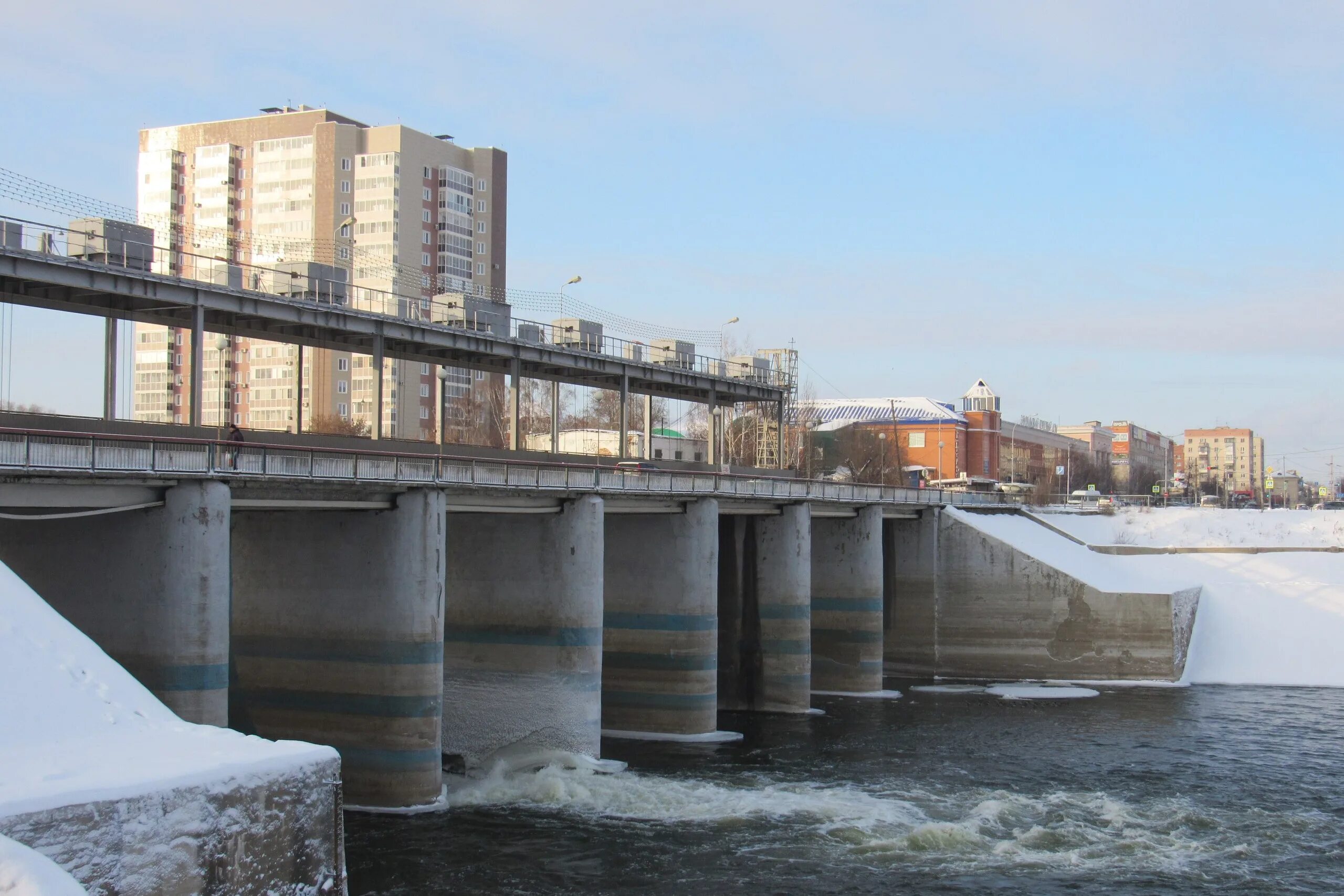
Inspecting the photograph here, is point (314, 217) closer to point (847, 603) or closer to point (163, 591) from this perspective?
point (847, 603)

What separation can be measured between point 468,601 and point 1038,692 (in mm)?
26206

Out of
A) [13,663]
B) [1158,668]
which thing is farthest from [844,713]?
[13,663]

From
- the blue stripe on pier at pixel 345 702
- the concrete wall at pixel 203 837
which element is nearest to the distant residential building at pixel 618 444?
the blue stripe on pier at pixel 345 702

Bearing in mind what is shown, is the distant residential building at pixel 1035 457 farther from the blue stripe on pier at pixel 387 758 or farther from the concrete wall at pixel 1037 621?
the blue stripe on pier at pixel 387 758

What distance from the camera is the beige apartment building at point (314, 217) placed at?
11894 cm

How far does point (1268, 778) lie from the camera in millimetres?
35531

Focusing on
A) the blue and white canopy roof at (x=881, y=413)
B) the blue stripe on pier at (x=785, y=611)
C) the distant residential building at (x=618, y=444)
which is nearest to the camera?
the blue stripe on pier at (x=785, y=611)

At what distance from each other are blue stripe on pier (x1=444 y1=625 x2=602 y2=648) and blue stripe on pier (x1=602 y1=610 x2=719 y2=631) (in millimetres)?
5348

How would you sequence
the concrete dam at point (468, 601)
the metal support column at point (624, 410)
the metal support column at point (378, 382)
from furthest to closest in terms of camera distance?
the metal support column at point (624, 410) < the metal support column at point (378, 382) < the concrete dam at point (468, 601)

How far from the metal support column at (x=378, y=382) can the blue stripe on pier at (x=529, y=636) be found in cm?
973

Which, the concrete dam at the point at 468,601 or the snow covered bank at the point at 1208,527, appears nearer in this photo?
the concrete dam at the point at 468,601

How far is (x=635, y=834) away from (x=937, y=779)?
10253 mm

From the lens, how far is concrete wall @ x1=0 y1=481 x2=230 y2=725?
25969mm

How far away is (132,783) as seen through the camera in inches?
587
